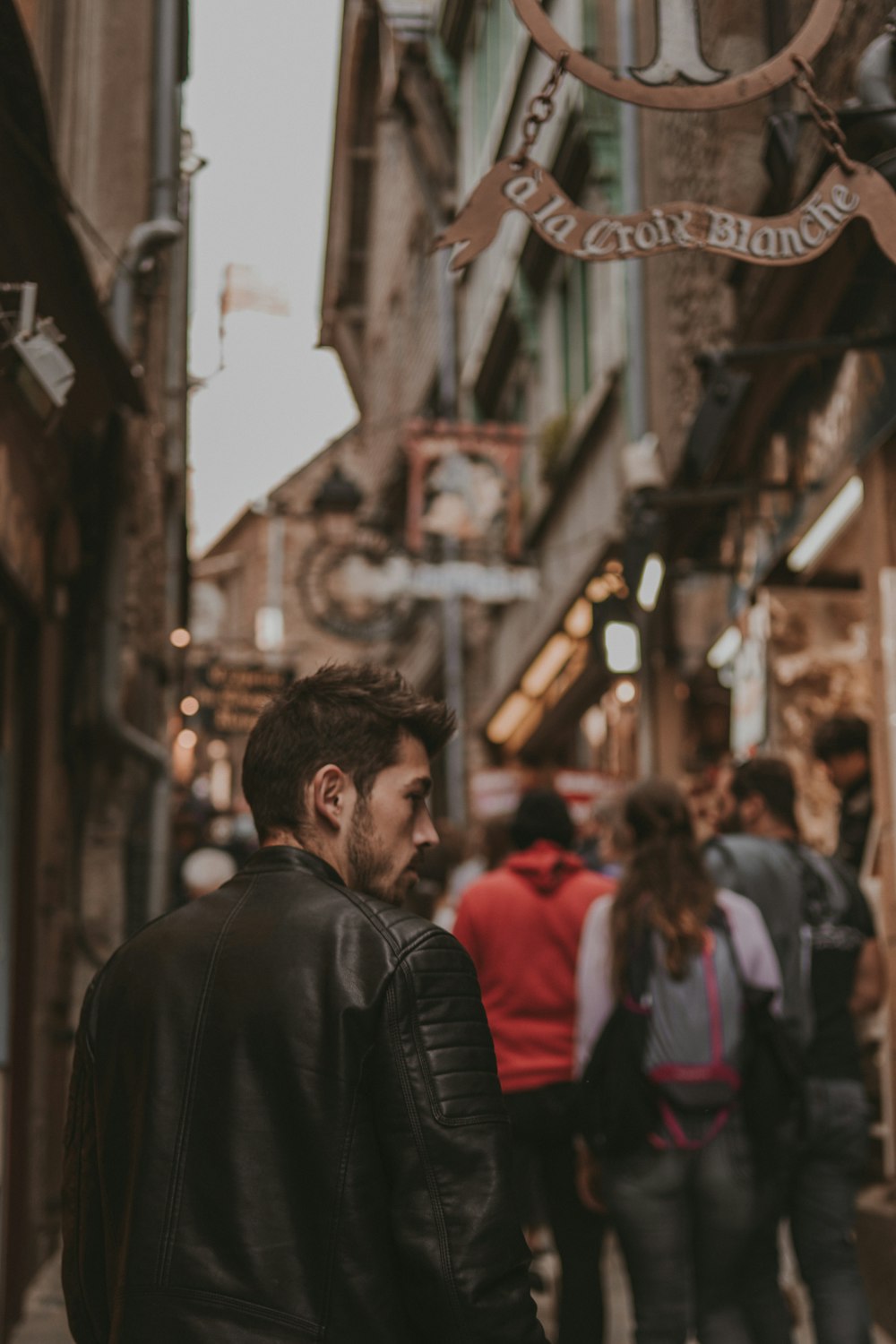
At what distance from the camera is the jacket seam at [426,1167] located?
85.9 inches

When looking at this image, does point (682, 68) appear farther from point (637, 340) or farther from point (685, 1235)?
point (637, 340)

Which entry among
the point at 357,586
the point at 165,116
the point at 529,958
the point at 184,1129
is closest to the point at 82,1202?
the point at 184,1129

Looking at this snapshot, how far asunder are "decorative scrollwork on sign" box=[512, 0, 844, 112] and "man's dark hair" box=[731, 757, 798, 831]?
2429 millimetres

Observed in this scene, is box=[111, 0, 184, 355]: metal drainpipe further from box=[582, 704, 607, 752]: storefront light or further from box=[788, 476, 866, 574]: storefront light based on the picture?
box=[582, 704, 607, 752]: storefront light

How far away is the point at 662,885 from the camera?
191 inches

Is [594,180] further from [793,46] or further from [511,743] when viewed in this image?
[793,46]

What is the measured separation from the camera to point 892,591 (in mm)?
6715

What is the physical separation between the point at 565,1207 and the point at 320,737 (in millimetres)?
3580

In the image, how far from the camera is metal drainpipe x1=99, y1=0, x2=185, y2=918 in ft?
27.3

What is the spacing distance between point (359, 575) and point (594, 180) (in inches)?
208

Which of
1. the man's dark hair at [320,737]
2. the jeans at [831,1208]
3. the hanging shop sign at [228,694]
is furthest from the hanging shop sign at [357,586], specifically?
the man's dark hair at [320,737]

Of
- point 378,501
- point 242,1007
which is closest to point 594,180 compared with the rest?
point 242,1007

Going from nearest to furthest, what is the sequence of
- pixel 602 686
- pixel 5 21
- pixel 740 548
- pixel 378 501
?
pixel 5 21, pixel 740 548, pixel 602 686, pixel 378 501

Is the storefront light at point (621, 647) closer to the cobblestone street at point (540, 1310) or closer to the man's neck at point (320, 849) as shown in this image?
the cobblestone street at point (540, 1310)
